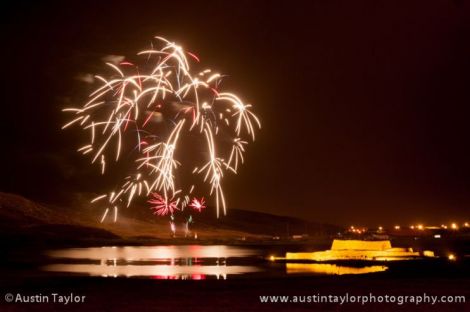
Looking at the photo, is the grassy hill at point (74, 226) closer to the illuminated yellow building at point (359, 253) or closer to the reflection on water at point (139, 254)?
the reflection on water at point (139, 254)

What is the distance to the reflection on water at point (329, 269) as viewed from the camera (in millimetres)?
34812

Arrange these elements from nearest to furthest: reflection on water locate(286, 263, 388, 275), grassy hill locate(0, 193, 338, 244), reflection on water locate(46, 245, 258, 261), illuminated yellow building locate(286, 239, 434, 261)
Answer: reflection on water locate(286, 263, 388, 275) → illuminated yellow building locate(286, 239, 434, 261) → reflection on water locate(46, 245, 258, 261) → grassy hill locate(0, 193, 338, 244)

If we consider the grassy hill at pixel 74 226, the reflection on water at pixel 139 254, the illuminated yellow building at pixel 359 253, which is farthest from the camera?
the grassy hill at pixel 74 226

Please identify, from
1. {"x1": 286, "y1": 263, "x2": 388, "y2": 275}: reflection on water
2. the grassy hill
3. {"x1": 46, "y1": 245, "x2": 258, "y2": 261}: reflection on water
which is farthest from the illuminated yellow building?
the grassy hill

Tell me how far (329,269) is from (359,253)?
10.7 meters

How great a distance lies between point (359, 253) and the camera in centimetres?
4694

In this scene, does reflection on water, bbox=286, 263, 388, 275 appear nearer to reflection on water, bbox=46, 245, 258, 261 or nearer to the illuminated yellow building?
the illuminated yellow building

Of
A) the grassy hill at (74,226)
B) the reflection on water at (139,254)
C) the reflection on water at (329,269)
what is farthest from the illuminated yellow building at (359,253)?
the grassy hill at (74,226)

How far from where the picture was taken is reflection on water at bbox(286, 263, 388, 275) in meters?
34.8

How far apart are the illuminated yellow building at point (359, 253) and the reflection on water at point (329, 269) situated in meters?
4.13

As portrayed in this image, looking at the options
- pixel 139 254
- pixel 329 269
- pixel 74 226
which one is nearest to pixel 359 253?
pixel 329 269

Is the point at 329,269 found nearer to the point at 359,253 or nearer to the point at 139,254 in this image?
the point at 359,253

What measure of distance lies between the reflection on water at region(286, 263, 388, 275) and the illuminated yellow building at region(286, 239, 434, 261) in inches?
163

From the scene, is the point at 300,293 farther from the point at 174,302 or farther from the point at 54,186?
the point at 54,186
